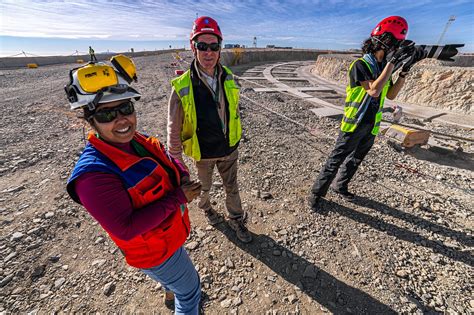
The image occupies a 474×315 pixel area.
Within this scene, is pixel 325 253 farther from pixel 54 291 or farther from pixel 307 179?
pixel 54 291

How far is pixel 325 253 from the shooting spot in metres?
3.00

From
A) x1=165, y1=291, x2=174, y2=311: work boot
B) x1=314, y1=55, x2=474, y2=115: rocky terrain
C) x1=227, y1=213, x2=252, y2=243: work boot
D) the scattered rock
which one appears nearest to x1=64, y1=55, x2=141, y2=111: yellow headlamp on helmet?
x1=165, y1=291, x2=174, y2=311: work boot

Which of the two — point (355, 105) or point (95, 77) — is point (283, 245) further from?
point (95, 77)

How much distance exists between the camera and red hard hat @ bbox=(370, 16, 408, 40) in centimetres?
276

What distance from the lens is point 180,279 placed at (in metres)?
1.76

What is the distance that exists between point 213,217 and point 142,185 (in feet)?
7.36

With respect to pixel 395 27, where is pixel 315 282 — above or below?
below

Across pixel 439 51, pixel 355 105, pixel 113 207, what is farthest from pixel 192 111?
pixel 439 51

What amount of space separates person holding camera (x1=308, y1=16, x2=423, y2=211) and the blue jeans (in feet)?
8.22

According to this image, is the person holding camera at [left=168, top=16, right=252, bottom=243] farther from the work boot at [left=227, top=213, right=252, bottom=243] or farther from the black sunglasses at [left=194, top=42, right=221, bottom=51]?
the work boot at [left=227, top=213, right=252, bottom=243]

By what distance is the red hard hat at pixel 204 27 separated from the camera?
2270 mm

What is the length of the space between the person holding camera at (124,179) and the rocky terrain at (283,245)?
131 centimetres

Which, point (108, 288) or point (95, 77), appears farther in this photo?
point (108, 288)

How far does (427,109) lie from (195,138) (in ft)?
36.3
